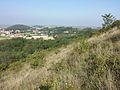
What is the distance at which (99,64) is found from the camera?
376cm

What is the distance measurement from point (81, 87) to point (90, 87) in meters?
0.22

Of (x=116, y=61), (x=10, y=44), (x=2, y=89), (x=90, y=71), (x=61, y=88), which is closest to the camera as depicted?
(x=61, y=88)

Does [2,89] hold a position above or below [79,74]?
below

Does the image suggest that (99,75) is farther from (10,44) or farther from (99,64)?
(10,44)

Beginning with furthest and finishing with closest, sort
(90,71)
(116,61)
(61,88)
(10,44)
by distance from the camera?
1. (10,44)
2. (90,71)
3. (116,61)
4. (61,88)

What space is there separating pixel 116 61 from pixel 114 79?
558mm

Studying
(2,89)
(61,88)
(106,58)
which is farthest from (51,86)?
(2,89)

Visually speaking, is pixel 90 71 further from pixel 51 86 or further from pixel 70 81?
pixel 51 86

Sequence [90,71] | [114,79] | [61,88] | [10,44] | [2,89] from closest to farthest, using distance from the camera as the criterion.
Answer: [114,79] → [61,88] → [90,71] → [2,89] → [10,44]

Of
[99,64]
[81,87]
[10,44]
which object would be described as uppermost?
[99,64]

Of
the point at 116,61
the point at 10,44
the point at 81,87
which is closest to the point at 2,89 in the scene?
the point at 81,87

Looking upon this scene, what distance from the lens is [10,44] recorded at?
2495 inches

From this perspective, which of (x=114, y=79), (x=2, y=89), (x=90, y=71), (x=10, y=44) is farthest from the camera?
(x=10, y=44)

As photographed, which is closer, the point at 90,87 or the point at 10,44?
the point at 90,87
